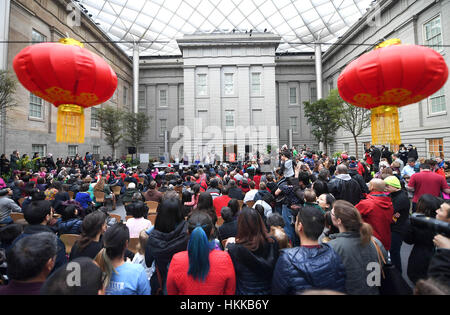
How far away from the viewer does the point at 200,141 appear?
78.1 ft

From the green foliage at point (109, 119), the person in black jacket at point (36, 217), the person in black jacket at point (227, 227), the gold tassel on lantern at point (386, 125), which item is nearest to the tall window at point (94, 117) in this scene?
the green foliage at point (109, 119)

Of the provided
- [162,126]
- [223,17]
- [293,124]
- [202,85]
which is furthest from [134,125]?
[293,124]

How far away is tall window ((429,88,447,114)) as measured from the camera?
43.0 feet

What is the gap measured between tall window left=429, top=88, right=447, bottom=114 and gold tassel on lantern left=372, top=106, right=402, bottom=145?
1512 cm

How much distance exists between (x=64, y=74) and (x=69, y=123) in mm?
905

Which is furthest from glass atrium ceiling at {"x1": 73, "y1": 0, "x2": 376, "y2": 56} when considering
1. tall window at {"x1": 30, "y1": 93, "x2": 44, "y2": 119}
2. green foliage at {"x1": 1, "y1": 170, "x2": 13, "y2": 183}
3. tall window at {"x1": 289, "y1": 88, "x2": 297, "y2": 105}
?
green foliage at {"x1": 1, "y1": 170, "x2": 13, "y2": 183}

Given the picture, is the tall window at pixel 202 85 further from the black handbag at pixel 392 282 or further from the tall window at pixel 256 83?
the black handbag at pixel 392 282

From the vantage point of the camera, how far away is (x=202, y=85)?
954 inches

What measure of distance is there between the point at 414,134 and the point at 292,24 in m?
18.8

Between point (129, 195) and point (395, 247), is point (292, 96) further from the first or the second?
point (395, 247)

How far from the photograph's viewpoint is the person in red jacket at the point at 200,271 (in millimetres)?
1639
